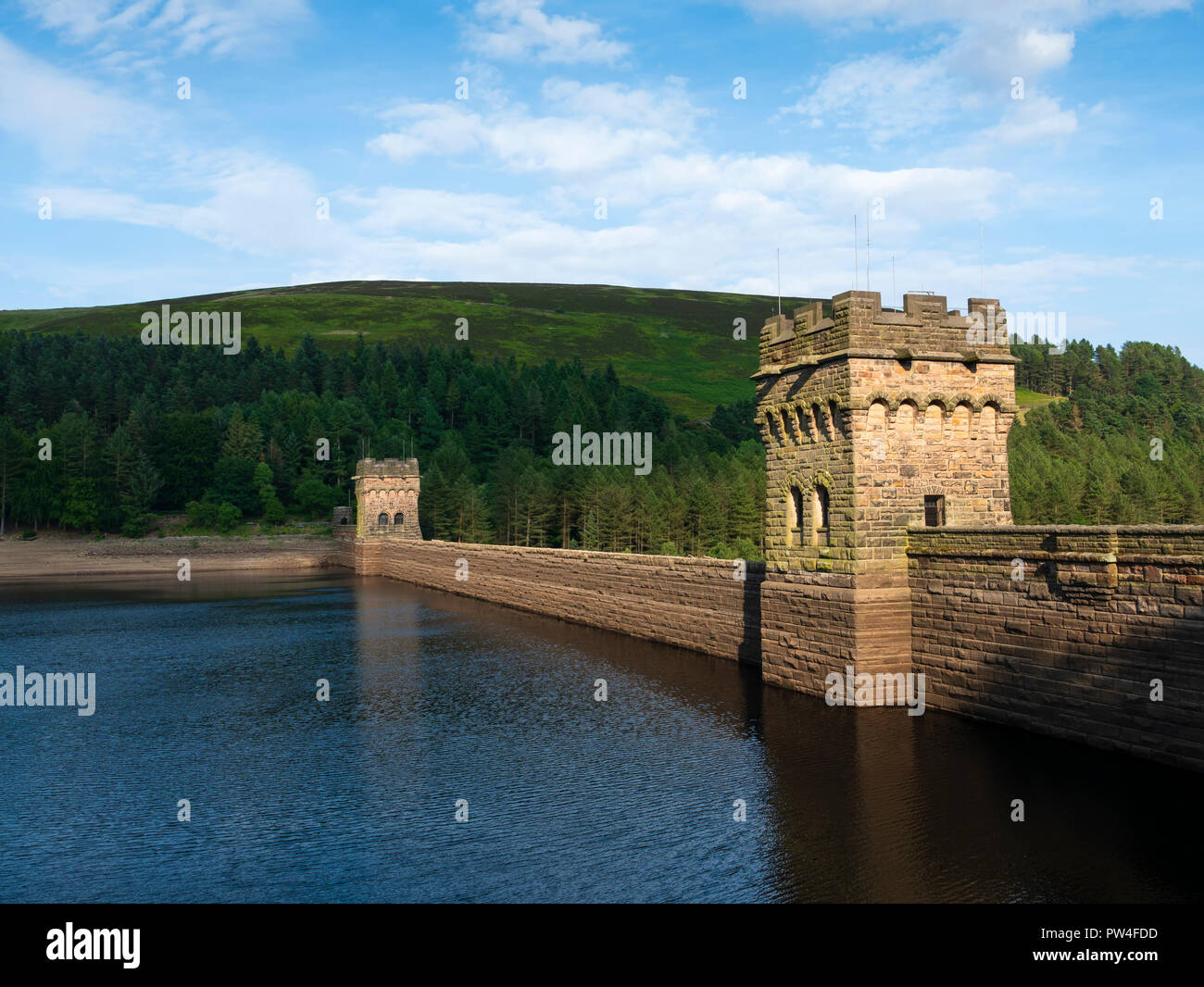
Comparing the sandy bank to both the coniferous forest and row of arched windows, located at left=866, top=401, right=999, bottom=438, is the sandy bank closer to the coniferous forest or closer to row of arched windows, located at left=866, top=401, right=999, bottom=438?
the coniferous forest

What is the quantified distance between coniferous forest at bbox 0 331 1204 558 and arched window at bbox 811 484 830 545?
151 feet

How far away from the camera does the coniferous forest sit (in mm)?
77125

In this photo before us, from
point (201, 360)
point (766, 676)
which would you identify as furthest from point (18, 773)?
point (201, 360)

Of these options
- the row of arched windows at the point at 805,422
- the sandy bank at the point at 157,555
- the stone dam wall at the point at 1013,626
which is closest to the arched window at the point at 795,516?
the stone dam wall at the point at 1013,626

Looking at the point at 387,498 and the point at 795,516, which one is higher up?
the point at 387,498

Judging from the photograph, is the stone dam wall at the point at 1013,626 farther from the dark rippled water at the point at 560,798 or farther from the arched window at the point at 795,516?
the arched window at the point at 795,516

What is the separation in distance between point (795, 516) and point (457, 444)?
9500 centimetres

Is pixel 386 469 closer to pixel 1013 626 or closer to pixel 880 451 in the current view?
pixel 880 451

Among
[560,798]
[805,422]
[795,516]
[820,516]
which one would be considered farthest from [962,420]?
[560,798]

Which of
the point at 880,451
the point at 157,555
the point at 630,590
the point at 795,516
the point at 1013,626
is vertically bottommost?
the point at 157,555

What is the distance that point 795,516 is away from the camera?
23.0m

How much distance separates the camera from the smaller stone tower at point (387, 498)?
241ft

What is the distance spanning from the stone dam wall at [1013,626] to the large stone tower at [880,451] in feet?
0.33
